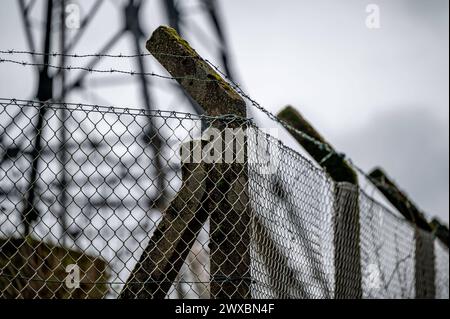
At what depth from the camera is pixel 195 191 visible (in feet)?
10.3

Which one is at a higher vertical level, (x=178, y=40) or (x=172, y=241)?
(x=178, y=40)

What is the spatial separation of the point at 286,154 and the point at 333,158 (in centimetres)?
86

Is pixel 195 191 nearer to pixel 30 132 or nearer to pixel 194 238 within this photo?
pixel 194 238

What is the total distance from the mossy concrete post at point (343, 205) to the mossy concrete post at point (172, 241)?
115cm

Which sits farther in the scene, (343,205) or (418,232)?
(418,232)

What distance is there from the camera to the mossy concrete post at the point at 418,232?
16.5 ft

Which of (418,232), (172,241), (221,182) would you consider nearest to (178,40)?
(221,182)

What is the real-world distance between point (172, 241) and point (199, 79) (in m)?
0.72

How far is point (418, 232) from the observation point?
217 inches

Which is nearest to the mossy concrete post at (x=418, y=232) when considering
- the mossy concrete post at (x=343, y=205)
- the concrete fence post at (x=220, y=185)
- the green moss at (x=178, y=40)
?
the mossy concrete post at (x=343, y=205)

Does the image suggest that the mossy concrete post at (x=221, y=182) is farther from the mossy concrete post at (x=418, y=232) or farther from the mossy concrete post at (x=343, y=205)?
the mossy concrete post at (x=418, y=232)

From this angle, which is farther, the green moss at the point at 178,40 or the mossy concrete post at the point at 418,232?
the mossy concrete post at the point at 418,232

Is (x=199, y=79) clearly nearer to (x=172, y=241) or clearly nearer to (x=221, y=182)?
(x=221, y=182)

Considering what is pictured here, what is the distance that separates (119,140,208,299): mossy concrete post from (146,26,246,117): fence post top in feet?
0.62
